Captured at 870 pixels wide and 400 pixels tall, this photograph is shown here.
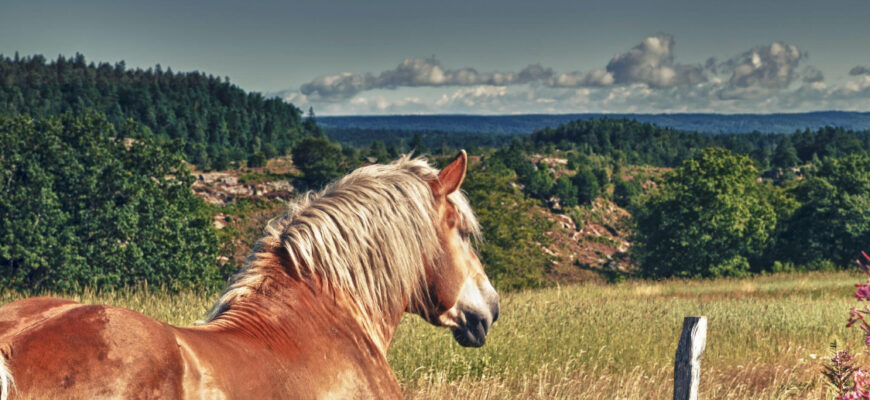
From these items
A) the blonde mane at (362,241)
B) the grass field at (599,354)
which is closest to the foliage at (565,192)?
the grass field at (599,354)

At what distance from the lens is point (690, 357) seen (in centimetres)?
439

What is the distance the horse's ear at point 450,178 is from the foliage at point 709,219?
4864cm

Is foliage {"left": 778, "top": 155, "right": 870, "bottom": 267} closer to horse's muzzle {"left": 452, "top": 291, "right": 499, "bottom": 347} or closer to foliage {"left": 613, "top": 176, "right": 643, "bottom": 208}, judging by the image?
horse's muzzle {"left": 452, "top": 291, "right": 499, "bottom": 347}

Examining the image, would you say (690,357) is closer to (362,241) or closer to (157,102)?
(362,241)

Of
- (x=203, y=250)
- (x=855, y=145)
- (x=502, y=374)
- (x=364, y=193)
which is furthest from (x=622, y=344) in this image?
(x=855, y=145)

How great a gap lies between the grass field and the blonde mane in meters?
2.81

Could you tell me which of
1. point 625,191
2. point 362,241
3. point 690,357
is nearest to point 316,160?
point 625,191

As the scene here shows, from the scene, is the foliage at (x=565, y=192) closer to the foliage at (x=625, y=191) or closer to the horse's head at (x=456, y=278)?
the foliage at (x=625, y=191)

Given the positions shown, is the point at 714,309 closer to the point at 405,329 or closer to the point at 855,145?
the point at 405,329

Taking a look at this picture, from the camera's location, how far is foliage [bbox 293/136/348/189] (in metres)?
89.8

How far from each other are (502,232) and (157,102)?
399 ft

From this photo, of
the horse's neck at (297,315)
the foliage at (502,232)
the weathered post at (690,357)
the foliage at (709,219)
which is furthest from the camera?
the foliage at (709,219)

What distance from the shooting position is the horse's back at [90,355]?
164 cm

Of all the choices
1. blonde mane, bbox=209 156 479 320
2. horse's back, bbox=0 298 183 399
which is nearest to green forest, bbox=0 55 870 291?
blonde mane, bbox=209 156 479 320
